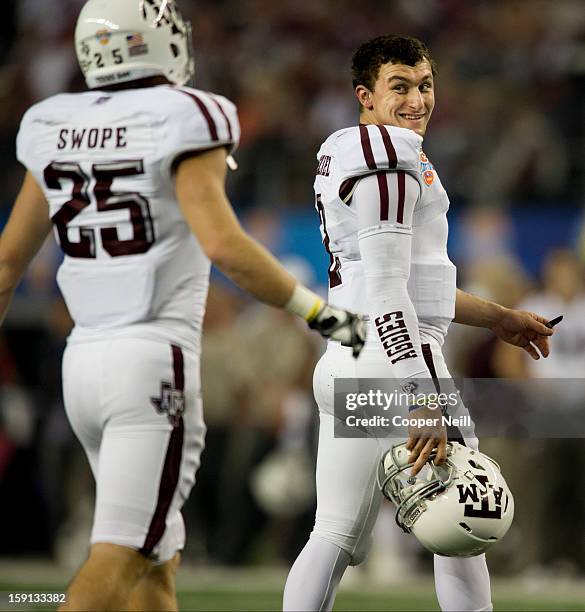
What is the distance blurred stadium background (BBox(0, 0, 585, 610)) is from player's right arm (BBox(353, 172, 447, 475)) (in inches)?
113

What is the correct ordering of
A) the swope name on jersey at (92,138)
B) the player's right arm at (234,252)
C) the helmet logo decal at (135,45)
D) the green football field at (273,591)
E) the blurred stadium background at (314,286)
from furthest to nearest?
1. the blurred stadium background at (314,286)
2. the green football field at (273,591)
3. the helmet logo decal at (135,45)
4. the swope name on jersey at (92,138)
5. the player's right arm at (234,252)

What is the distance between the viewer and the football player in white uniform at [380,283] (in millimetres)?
3453

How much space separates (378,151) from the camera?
3.48 metres

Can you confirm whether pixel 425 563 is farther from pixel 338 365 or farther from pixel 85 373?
pixel 85 373

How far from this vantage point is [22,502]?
27.7 ft

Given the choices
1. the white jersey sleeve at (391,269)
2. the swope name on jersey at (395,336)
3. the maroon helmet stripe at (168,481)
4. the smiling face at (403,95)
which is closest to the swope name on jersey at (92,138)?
the maroon helmet stripe at (168,481)

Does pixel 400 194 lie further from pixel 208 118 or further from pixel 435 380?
pixel 208 118

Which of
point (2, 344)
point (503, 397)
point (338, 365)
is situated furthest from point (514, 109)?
point (338, 365)

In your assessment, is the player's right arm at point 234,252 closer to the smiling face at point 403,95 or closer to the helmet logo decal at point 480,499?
the helmet logo decal at point 480,499

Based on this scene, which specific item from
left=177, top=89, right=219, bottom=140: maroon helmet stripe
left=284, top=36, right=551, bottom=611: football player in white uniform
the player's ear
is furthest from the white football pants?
left=177, top=89, right=219, bottom=140: maroon helmet stripe

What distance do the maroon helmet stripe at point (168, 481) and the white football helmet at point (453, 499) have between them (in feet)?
2.32

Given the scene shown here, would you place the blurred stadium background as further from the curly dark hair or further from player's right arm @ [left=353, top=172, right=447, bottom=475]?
the curly dark hair

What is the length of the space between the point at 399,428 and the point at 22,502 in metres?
5.38

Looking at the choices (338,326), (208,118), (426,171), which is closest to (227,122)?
(208,118)
